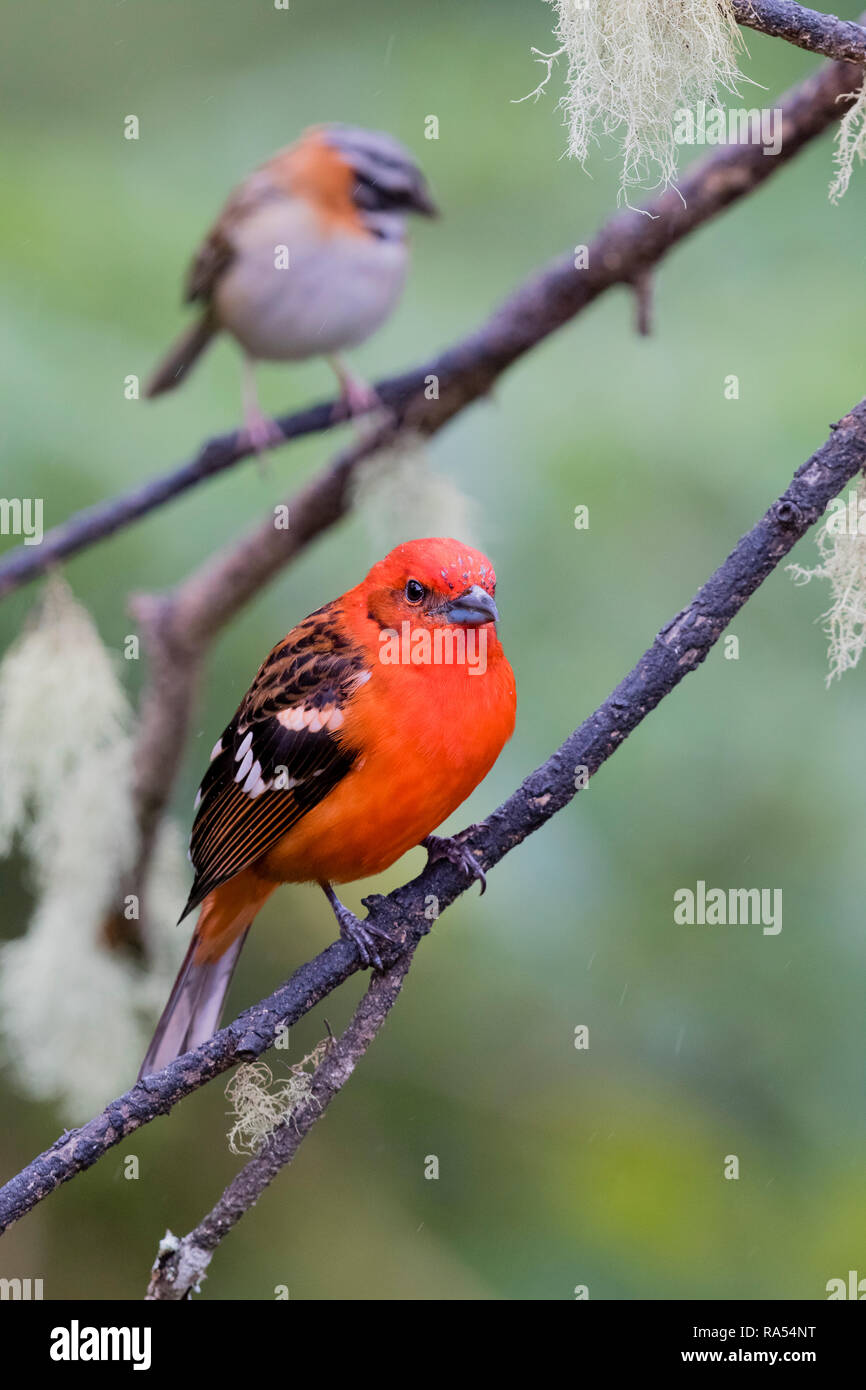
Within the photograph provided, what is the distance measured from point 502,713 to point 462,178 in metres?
1.21

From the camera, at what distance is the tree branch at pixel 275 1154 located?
3.79 feet

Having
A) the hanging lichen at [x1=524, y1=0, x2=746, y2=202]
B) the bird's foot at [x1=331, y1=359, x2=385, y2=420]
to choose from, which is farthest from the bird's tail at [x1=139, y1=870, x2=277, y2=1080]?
the hanging lichen at [x1=524, y1=0, x2=746, y2=202]

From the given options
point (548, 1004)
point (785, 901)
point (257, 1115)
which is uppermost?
point (785, 901)

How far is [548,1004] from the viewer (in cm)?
216

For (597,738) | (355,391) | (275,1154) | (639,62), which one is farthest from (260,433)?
(275,1154)

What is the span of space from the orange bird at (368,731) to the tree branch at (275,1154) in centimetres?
14

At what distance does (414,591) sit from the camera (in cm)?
148

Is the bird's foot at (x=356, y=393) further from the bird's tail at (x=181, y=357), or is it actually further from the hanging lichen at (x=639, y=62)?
the hanging lichen at (x=639, y=62)

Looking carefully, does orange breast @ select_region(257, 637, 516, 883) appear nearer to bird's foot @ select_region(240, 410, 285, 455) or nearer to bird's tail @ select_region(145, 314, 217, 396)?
bird's foot @ select_region(240, 410, 285, 455)
